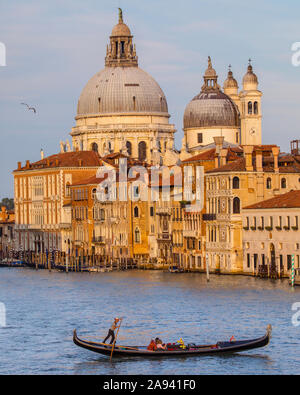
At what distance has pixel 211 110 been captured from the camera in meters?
109

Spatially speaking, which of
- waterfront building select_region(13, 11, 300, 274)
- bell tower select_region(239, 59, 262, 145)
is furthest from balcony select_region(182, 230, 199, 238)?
bell tower select_region(239, 59, 262, 145)

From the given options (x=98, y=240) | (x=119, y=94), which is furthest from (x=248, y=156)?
(x=119, y=94)

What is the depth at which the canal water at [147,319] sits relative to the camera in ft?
148

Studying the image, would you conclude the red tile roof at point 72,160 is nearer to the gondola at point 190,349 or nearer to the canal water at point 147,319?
the canal water at point 147,319

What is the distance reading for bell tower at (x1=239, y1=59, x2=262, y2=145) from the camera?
106875 mm

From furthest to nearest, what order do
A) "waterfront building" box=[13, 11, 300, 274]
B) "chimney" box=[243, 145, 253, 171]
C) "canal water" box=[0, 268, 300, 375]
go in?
"waterfront building" box=[13, 11, 300, 274] → "chimney" box=[243, 145, 253, 171] → "canal water" box=[0, 268, 300, 375]

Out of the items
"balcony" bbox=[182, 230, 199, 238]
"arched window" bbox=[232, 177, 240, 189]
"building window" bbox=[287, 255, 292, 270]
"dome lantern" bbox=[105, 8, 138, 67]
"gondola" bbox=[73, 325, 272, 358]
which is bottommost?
"gondola" bbox=[73, 325, 272, 358]

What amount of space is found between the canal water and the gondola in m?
0.29

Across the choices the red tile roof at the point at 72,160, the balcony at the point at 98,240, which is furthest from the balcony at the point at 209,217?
the red tile roof at the point at 72,160

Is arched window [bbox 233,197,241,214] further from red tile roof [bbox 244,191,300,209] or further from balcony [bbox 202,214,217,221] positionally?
red tile roof [bbox 244,191,300,209]

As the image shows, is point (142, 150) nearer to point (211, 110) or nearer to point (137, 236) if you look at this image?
point (211, 110)
